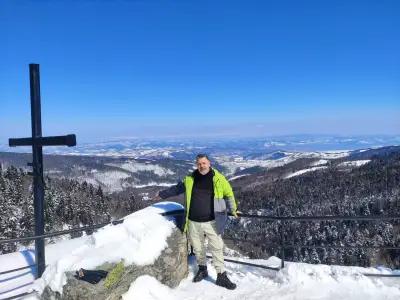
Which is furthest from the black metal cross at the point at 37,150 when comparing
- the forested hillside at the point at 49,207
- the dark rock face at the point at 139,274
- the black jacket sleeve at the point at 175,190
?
the forested hillside at the point at 49,207

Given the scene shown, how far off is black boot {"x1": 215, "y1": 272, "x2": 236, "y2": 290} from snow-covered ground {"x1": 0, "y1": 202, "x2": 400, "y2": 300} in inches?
4.2

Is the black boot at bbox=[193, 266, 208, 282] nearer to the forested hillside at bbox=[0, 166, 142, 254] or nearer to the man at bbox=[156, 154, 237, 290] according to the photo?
the man at bbox=[156, 154, 237, 290]

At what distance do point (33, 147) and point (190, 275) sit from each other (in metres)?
4.38

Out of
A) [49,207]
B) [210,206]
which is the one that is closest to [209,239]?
[210,206]

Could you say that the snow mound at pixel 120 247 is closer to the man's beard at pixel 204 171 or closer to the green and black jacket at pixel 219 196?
the green and black jacket at pixel 219 196

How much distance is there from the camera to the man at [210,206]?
7.73 metres

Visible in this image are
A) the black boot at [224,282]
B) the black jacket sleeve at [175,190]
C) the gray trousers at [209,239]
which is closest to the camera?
the black boot at [224,282]

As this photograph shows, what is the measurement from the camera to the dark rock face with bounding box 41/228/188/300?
6.37 metres

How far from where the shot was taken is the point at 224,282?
7699mm

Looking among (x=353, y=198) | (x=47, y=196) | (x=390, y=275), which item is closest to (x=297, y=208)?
(x=353, y=198)

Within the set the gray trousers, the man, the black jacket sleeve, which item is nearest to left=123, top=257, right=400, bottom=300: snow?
the man

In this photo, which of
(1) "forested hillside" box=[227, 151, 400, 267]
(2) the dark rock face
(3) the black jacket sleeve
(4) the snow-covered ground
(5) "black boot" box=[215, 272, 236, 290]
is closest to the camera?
(2) the dark rock face

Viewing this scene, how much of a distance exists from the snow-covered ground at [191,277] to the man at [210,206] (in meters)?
0.52

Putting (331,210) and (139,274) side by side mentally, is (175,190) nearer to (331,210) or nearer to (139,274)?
(139,274)
